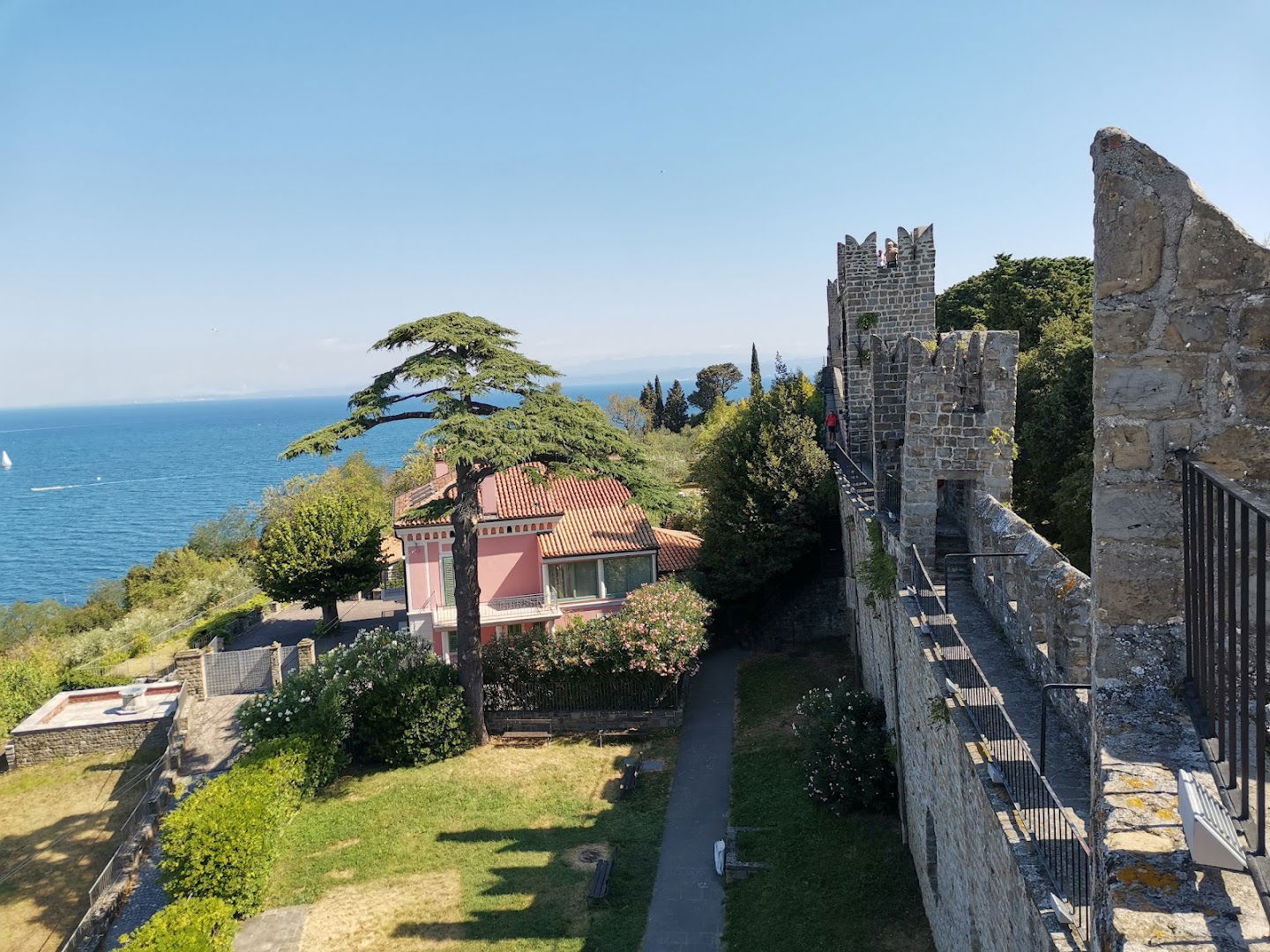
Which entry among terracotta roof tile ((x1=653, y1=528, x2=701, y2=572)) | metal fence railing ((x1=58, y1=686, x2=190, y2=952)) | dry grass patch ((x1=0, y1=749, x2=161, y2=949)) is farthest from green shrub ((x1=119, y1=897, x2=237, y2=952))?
terracotta roof tile ((x1=653, y1=528, x2=701, y2=572))

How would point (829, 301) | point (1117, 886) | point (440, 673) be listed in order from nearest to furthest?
point (1117, 886)
point (440, 673)
point (829, 301)

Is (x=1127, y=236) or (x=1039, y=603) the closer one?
(x=1127, y=236)

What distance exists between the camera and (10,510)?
4469 inches

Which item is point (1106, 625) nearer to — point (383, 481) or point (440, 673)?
point (440, 673)

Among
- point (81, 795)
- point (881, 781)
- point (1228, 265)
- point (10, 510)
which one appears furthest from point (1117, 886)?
point (10, 510)

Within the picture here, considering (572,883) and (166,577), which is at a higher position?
(166,577)

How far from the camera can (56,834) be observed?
1902 cm

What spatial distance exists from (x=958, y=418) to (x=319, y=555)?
916 inches

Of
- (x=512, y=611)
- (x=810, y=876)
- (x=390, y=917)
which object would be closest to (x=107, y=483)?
(x=512, y=611)

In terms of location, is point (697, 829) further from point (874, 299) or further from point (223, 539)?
point (223, 539)

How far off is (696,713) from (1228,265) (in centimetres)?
1982

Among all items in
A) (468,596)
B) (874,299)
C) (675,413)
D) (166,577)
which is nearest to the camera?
(468,596)

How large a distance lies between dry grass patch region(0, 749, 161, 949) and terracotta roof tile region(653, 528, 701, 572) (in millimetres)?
15586

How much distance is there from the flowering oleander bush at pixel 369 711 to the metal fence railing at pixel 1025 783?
46.4 ft
